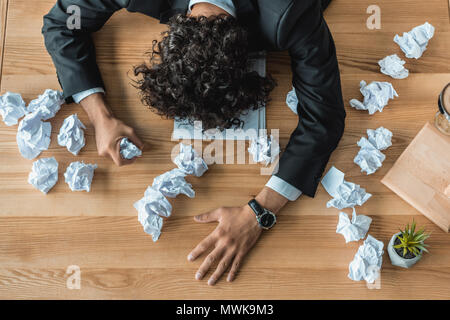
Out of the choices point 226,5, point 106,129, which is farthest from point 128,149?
point 226,5

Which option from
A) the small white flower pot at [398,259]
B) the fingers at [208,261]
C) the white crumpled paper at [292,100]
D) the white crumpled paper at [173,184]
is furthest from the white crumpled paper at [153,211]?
the small white flower pot at [398,259]

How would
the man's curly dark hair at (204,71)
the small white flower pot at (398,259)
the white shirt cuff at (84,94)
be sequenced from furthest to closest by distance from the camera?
the white shirt cuff at (84,94) → the small white flower pot at (398,259) → the man's curly dark hair at (204,71)

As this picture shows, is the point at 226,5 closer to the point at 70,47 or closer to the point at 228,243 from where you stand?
the point at 70,47

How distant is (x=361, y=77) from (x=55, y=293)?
0.92m

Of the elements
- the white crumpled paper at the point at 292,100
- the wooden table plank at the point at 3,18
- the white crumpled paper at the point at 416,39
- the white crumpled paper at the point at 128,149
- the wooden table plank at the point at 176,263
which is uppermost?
the white crumpled paper at the point at 416,39

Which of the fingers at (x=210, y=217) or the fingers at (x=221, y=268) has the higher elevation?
the fingers at (x=210, y=217)

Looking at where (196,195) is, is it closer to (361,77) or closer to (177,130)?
(177,130)

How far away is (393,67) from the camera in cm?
101

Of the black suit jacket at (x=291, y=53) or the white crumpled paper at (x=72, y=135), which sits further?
the white crumpled paper at (x=72, y=135)

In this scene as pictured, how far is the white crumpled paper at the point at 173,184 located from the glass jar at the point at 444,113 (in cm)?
62

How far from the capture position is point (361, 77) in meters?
1.02

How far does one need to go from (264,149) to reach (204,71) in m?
0.28

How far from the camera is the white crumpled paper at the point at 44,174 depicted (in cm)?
95

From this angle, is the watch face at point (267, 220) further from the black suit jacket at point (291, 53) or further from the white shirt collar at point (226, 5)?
the white shirt collar at point (226, 5)
